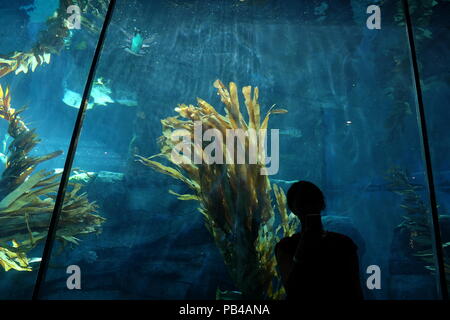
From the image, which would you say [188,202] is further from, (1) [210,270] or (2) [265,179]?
(2) [265,179]

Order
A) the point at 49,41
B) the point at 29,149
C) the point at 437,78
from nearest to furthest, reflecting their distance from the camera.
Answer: the point at 29,149 < the point at 49,41 < the point at 437,78

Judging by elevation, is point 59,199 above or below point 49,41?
below

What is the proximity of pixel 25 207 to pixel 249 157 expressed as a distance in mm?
3502

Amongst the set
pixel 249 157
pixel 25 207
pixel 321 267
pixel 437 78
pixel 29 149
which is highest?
pixel 437 78

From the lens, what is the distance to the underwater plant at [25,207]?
3713 mm

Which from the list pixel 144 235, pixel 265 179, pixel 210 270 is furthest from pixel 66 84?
pixel 265 179

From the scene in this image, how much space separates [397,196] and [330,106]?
6.07m

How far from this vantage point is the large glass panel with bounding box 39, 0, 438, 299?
10.3 ft

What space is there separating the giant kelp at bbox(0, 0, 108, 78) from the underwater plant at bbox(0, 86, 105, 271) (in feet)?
5.04

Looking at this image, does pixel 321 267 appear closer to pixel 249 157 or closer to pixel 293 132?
pixel 249 157

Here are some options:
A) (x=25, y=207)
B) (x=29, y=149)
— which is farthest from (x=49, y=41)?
(x=25, y=207)

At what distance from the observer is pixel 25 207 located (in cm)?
393

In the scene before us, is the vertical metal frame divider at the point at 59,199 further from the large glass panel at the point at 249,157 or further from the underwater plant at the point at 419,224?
the underwater plant at the point at 419,224

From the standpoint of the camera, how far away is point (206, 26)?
12.3m
